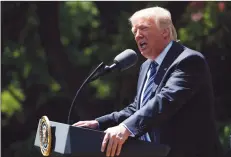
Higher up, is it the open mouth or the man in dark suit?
the open mouth

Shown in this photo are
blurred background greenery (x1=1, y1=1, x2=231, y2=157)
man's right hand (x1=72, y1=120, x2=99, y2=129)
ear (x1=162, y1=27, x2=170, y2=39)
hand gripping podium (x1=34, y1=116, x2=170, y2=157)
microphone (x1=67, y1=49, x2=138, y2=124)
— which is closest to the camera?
hand gripping podium (x1=34, y1=116, x2=170, y2=157)

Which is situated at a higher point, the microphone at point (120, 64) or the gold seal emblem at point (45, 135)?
the microphone at point (120, 64)

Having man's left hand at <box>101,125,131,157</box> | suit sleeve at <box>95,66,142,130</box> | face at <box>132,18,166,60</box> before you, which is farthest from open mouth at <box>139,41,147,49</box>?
man's left hand at <box>101,125,131,157</box>

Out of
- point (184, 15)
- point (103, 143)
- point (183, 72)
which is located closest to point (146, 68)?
point (183, 72)

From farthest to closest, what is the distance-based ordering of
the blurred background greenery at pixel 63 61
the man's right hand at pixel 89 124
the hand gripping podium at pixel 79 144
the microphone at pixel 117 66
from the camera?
the blurred background greenery at pixel 63 61, the man's right hand at pixel 89 124, the microphone at pixel 117 66, the hand gripping podium at pixel 79 144

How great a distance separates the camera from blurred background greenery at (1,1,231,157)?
8938mm

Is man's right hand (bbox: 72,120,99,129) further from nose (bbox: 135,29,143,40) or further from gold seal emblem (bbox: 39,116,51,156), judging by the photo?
nose (bbox: 135,29,143,40)

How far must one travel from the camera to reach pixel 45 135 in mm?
2867

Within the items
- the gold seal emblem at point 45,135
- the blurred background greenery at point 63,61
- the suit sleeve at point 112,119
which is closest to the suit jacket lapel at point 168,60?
the suit sleeve at point 112,119

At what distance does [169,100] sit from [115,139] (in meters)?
0.33

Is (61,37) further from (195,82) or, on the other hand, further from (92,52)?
(195,82)

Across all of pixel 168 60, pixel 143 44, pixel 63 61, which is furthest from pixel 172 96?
pixel 63 61

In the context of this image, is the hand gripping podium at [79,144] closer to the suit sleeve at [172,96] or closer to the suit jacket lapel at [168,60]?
the suit sleeve at [172,96]

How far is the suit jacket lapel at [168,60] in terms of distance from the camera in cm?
311
